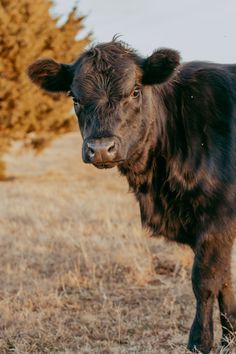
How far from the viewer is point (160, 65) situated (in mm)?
4961

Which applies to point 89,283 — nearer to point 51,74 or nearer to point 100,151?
point 51,74

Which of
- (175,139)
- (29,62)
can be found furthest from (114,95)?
(29,62)

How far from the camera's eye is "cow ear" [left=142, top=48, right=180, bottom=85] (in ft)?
16.2

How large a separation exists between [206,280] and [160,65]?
69.3 inches

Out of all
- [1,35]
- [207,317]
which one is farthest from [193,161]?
[1,35]

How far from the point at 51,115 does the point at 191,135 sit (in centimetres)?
1522

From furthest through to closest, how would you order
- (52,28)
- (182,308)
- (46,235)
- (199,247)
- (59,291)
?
(52,28)
(46,235)
(59,291)
(182,308)
(199,247)

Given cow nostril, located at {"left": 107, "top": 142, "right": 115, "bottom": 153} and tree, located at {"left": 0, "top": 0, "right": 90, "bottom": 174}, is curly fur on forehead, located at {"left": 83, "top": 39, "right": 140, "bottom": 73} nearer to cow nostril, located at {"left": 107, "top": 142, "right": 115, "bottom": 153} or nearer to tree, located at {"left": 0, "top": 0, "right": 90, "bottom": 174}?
cow nostril, located at {"left": 107, "top": 142, "right": 115, "bottom": 153}

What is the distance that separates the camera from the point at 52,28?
760 inches

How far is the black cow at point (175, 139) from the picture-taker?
15.4ft

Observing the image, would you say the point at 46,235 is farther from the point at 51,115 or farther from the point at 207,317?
the point at 51,115

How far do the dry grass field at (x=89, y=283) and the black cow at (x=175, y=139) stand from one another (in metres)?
0.72

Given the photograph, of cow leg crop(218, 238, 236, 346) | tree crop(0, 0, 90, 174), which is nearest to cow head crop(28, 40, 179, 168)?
cow leg crop(218, 238, 236, 346)

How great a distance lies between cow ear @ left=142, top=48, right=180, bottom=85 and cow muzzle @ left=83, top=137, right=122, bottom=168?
856 millimetres
